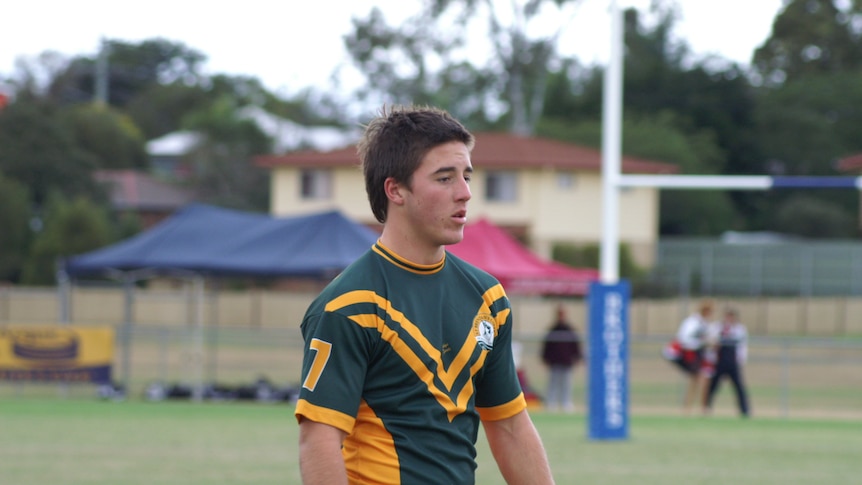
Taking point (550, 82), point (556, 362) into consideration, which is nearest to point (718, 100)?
point (550, 82)

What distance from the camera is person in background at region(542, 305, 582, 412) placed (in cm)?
2223

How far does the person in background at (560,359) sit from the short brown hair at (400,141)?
1847 centimetres

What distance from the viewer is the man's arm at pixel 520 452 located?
4.17 m

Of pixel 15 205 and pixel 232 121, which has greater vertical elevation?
pixel 232 121

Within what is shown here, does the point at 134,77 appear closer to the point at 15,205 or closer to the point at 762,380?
the point at 15,205

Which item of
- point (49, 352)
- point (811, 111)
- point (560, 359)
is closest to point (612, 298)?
point (560, 359)

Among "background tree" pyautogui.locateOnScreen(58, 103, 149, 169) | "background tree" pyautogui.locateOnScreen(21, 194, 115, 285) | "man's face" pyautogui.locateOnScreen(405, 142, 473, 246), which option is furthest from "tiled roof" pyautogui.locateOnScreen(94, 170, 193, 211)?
"man's face" pyautogui.locateOnScreen(405, 142, 473, 246)

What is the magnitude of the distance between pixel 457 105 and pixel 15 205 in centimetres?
2406

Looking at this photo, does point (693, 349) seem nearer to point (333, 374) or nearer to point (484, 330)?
point (484, 330)

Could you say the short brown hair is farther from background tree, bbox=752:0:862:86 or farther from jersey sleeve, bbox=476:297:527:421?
background tree, bbox=752:0:862:86

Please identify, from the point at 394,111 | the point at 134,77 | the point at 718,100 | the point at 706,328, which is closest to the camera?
the point at 394,111

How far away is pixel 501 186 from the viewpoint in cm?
5459

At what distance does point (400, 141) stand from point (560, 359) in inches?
737

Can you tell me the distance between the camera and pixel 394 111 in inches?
156
